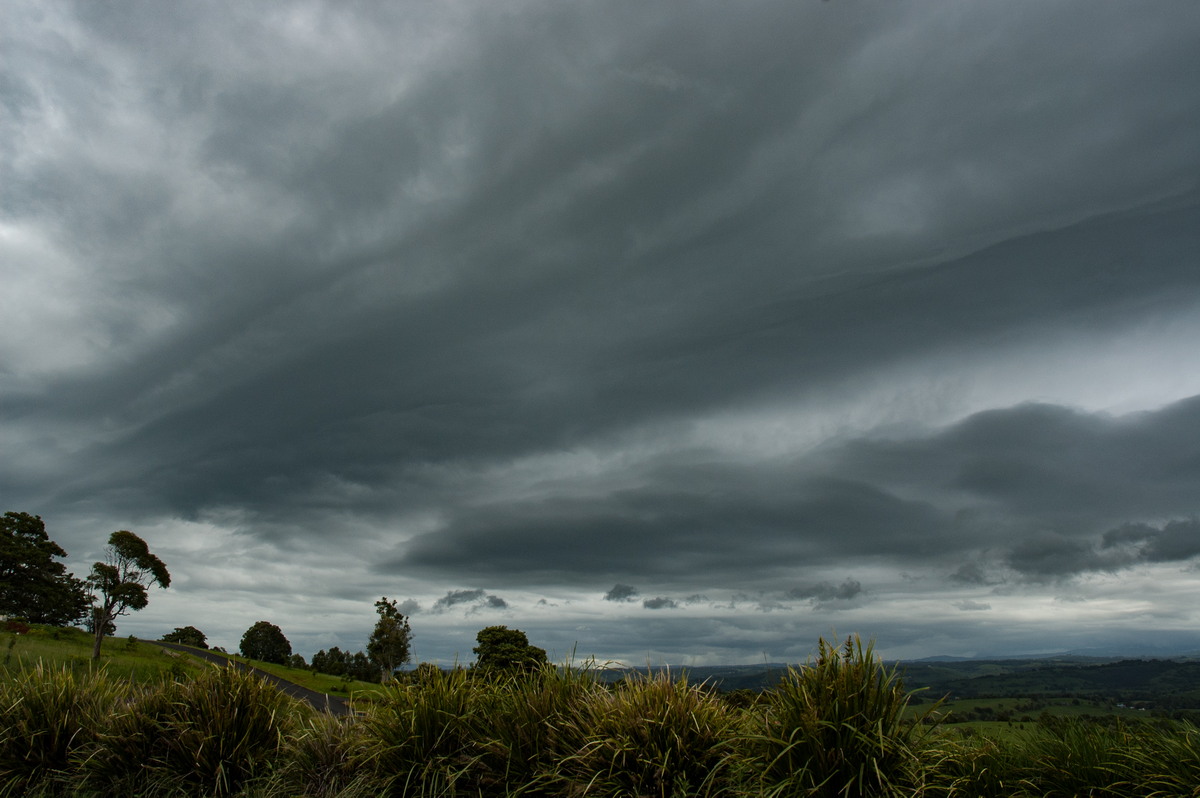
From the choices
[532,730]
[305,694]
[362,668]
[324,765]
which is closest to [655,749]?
[532,730]

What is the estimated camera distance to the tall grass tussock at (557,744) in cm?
796

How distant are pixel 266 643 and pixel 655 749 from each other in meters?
130

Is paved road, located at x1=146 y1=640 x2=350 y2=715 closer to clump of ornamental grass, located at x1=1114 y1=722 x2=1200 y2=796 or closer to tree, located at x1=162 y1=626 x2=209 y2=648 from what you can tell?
clump of ornamental grass, located at x1=1114 y1=722 x2=1200 y2=796

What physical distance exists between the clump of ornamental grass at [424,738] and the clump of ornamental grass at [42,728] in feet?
20.5

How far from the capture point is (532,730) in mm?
10453

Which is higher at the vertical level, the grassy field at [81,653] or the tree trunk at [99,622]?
the tree trunk at [99,622]

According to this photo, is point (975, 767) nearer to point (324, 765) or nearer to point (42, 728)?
point (324, 765)

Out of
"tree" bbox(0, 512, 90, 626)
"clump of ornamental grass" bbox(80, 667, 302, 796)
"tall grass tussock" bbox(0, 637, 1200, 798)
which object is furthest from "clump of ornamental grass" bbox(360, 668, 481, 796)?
"tree" bbox(0, 512, 90, 626)

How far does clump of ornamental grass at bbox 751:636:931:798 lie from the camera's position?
7770mm

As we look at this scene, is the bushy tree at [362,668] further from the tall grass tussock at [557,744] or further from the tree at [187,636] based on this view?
the tall grass tussock at [557,744]

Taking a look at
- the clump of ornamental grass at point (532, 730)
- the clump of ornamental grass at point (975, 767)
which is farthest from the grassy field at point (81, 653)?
the clump of ornamental grass at point (975, 767)

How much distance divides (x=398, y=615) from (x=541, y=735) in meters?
83.6

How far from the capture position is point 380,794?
1056 cm

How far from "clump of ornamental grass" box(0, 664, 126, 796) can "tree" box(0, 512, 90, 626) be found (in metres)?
66.0
